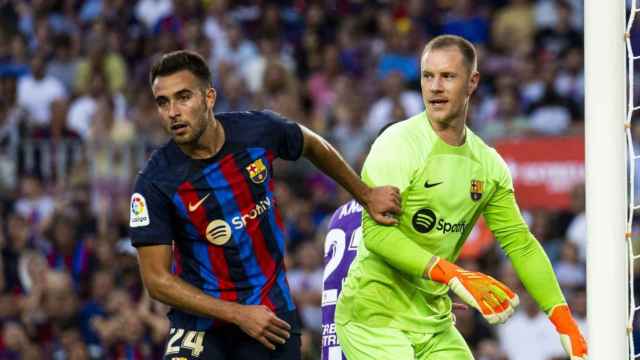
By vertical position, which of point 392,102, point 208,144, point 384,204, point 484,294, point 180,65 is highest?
point 392,102

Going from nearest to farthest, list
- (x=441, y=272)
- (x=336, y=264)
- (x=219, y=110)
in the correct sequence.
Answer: (x=441, y=272), (x=336, y=264), (x=219, y=110)

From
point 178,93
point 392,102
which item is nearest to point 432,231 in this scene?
point 178,93

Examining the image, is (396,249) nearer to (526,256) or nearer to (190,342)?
(526,256)

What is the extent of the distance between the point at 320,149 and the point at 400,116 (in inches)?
259

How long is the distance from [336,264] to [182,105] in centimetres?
139

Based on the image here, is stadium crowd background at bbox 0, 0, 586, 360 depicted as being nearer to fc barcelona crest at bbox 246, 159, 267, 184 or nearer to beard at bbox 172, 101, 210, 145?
fc barcelona crest at bbox 246, 159, 267, 184

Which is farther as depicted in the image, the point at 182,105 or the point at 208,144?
the point at 208,144

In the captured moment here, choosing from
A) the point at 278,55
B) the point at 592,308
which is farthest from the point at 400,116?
the point at 592,308

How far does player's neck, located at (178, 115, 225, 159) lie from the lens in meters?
5.91

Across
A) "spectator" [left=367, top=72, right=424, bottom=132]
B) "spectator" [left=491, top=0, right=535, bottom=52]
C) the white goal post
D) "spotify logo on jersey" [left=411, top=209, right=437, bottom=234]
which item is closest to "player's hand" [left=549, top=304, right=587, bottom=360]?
the white goal post

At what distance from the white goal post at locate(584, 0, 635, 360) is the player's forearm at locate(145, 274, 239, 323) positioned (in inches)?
59.4

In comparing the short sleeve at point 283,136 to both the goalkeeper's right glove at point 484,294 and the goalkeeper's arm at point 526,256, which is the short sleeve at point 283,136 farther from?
the goalkeeper's right glove at point 484,294

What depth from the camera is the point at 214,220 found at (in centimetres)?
590

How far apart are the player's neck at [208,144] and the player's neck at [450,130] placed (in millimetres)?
→ 933
